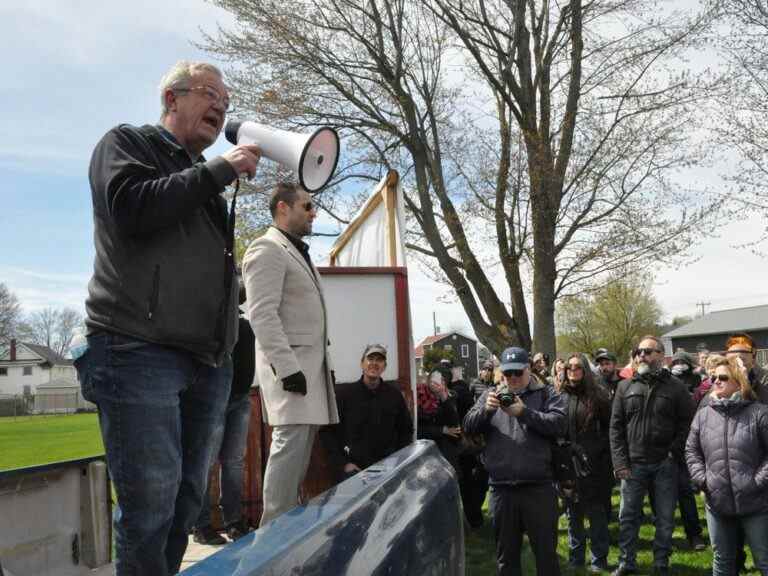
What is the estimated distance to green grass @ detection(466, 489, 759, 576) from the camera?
6801 mm

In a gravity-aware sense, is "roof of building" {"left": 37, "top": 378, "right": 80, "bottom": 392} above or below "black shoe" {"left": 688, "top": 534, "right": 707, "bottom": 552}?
below

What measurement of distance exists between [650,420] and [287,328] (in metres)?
4.38

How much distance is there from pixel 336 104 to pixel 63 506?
52.2ft

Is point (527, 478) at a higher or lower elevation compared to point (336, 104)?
lower

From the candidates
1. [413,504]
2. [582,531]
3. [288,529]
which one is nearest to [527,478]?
[582,531]

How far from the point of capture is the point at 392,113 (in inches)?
705

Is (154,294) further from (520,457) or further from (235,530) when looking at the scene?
(520,457)

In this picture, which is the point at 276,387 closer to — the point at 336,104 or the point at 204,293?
the point at 204,293

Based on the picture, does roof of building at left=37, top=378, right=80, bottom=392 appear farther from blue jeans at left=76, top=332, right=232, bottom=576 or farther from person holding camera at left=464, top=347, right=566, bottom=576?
blue jeans at left=76, top=332, right=232, bottom=576

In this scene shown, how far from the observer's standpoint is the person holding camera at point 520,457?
17.7 ft

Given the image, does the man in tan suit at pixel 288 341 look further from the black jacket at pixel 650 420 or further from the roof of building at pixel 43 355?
the roof of building at pixel 43 355

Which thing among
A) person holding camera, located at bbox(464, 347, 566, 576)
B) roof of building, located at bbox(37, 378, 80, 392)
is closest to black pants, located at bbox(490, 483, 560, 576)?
person holding camera, located at bbox(464, 347, 566, 576)

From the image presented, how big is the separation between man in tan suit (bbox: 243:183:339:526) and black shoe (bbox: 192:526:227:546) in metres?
1.36

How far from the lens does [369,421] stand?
220 inches
